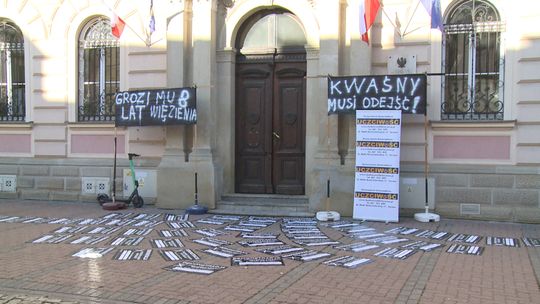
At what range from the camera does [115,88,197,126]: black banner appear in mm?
11742

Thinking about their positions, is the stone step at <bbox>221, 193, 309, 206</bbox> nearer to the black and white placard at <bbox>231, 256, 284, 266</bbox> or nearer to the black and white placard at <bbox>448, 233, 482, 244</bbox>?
the black and white placard at <bbox>448, 233, 482, 244</bbox>

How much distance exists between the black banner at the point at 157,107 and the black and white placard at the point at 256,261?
485cm

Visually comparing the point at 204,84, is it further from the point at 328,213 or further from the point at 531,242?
the point at 531,242

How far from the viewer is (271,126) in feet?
40.1

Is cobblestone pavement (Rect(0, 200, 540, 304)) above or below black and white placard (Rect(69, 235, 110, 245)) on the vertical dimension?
below

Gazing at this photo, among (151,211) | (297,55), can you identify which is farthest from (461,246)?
(151,211)

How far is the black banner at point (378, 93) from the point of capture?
10.5 m

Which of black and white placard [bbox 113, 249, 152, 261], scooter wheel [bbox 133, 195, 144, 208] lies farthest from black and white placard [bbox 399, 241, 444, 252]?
scooter wheel [bbox 133, 195, 144, 208]

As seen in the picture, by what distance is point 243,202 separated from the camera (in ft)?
38.7

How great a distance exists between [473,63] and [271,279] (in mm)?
6879

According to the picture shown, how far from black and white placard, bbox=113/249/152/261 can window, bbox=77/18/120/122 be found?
5885mm

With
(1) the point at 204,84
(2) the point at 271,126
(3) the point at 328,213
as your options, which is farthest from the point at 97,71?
(3) the point at 328,213

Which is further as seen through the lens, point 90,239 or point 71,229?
point 71,229

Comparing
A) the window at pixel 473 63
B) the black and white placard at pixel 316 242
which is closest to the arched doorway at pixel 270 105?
the window at pixel 473 63
